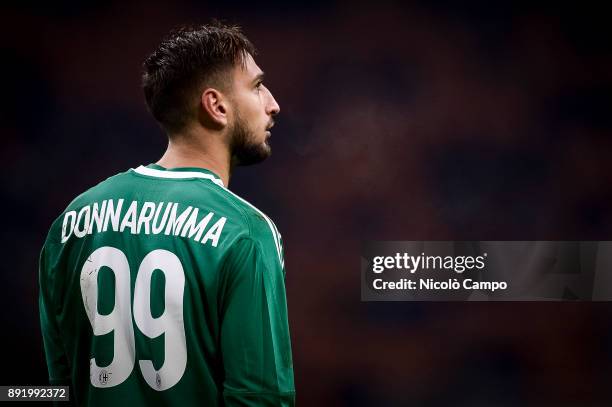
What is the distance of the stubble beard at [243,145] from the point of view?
96cm

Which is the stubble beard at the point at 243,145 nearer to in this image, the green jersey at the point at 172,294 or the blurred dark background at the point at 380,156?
the green jersey at the point at 172,294

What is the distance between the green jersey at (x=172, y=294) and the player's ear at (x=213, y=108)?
0.34 feet

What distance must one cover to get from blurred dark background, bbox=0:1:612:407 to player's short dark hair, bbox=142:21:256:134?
1790 mm

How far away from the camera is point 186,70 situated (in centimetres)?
96

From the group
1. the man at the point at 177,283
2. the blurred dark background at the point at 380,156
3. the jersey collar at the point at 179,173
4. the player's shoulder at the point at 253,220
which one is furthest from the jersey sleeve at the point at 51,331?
the blurred dark background at the point at 380,156

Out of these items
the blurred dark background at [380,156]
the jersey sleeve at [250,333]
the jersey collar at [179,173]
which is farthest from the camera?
the blurred dark background at [380,156]

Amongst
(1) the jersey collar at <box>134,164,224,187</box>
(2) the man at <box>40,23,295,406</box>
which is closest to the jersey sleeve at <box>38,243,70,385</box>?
(2) the man at <box>40,23,295,406</box>

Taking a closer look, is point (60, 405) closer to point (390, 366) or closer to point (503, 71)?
point (390, 366)

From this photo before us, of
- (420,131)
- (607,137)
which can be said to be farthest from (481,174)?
(607,137)

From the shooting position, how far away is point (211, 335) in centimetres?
80

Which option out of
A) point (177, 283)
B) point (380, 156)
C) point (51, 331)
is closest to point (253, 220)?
point (177, 283)

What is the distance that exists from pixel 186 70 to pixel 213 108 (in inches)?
3.3

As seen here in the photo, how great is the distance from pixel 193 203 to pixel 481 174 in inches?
85.8

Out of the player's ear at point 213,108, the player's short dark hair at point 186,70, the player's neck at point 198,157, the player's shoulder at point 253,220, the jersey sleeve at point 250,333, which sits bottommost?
the jersey sleeve at point 250,333
